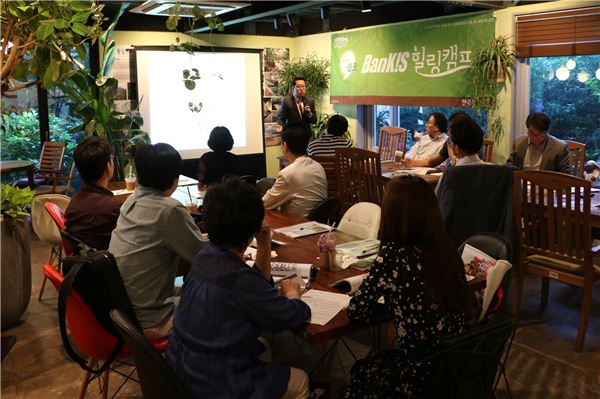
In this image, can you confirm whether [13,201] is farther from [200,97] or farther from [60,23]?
[200,97]

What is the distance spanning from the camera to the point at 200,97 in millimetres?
8242

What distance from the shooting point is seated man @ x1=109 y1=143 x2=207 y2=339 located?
2.38 metres

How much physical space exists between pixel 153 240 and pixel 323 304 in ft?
2.50

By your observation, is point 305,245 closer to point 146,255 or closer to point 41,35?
point 146,255

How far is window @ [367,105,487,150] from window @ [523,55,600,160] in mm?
1132

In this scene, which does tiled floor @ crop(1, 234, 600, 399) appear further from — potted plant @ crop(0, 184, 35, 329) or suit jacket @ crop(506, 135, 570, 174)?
suit jacket @ crop(506, 135, 570, 174)

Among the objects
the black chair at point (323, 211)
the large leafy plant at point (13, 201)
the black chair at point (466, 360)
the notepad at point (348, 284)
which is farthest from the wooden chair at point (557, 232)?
the large leafy plant at point (13, 201)

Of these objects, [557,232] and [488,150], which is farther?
[488,150]

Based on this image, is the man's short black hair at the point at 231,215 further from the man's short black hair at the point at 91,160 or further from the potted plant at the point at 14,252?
the potted plant at the point at 14,252

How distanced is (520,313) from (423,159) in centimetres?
215

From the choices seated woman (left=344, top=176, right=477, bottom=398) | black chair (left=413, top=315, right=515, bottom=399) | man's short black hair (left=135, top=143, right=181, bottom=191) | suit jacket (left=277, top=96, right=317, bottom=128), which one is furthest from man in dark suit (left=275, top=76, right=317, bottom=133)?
black chair (left=413, top=315, right=515, bottom=399)

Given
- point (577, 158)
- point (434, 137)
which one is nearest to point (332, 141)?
point (434, 137)

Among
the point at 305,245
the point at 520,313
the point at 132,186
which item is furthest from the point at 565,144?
the point at 132,186

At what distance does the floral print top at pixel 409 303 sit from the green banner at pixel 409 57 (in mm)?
4629
